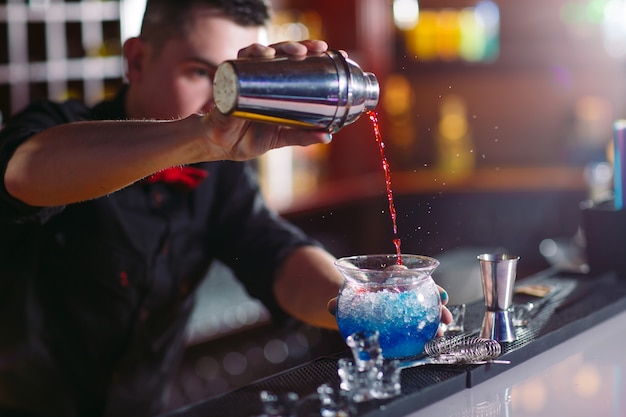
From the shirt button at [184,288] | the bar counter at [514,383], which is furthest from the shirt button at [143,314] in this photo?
the bar counter at [514,383]

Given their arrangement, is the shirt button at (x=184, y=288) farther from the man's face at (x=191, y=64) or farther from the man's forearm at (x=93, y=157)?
the man's forearm at (x=93, y=157)

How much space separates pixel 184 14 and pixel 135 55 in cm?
19

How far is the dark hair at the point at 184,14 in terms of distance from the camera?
1.89m

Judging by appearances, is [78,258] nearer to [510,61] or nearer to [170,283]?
[170,283]

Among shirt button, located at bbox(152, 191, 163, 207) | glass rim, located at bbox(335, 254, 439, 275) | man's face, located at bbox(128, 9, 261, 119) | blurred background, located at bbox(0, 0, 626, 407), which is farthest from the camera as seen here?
blurred background, located at bbox(0, 0, 626, 407)

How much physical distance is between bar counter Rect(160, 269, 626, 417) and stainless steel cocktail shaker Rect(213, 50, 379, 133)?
1.39ft

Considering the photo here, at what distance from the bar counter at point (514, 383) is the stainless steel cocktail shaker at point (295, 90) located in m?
0.42

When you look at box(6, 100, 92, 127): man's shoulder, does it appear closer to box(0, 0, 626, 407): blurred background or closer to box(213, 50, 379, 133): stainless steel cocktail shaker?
box(213, 50, 379, 133): stainless steel cocktail shaker

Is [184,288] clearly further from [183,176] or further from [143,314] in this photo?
[183,176]

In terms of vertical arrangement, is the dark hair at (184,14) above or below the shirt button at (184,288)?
above

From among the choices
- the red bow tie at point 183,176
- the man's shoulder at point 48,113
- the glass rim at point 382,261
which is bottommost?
the glass rim at point 382,261

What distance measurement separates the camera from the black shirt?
2064mm

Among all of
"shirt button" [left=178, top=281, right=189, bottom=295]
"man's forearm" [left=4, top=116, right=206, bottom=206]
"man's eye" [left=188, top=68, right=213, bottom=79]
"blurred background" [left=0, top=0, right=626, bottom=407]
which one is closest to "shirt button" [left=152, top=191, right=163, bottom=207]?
"shirt button" [left=178, top=281, right=189, bottom=295]

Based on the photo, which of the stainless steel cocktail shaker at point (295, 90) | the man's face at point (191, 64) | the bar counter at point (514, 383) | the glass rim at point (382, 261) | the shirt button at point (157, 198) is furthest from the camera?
the shirt button at point (157, 198)
